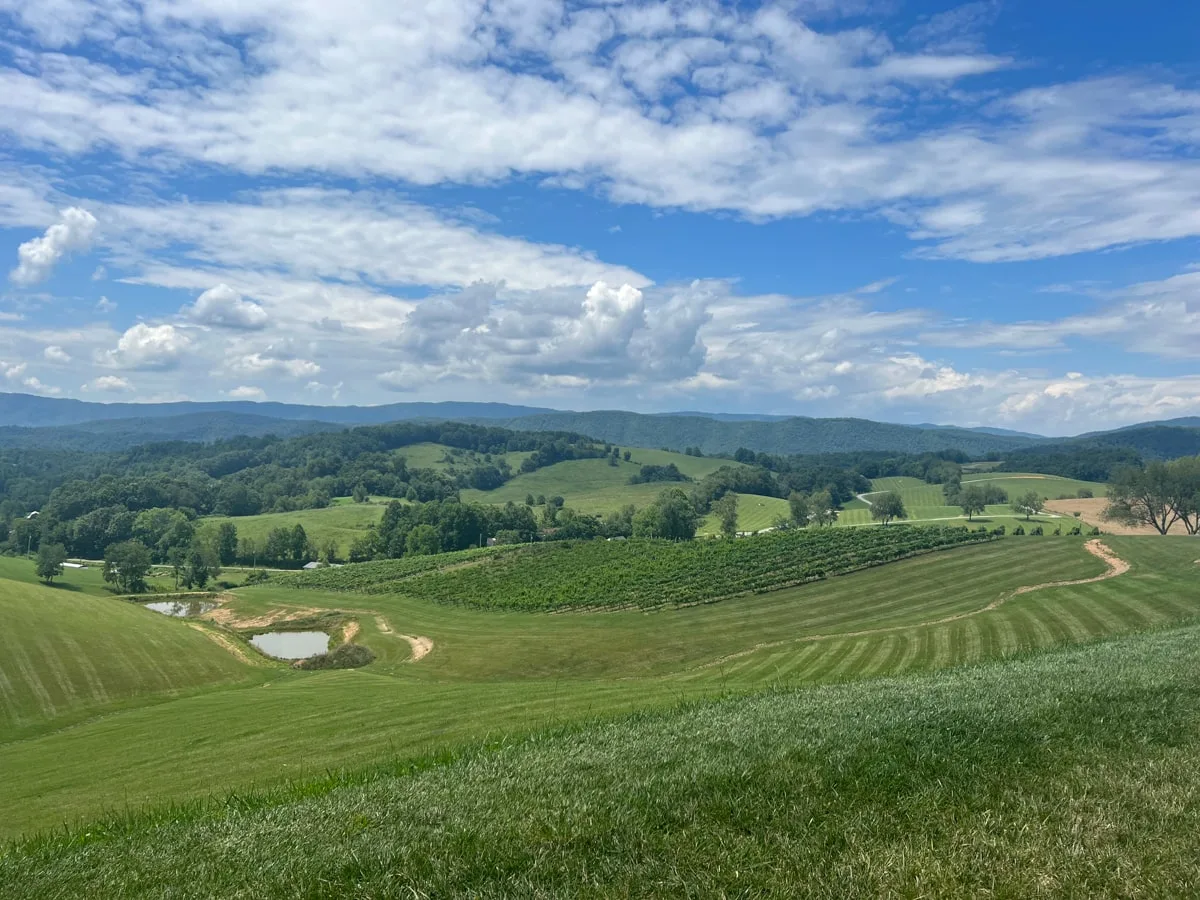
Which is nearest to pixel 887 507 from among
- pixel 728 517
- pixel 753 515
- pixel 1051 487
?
pixel 728 517

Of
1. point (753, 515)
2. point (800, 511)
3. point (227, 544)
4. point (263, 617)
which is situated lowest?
point (227, 544)

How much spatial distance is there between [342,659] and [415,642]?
807 centimetres

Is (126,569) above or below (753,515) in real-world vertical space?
below

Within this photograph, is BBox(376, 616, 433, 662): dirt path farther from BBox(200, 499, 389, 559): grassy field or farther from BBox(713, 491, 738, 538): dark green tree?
BBox(713, 491, 738, 538): dark green tree

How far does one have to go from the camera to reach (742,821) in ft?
24.1

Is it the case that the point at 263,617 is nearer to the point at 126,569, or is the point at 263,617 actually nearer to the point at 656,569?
the point at 126,569

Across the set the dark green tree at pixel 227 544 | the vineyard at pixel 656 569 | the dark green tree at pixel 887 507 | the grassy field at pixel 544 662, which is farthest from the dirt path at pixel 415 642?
the dark green tree at pixel 887 507

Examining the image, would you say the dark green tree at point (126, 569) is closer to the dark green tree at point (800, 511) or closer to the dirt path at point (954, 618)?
the dirt path at point (954, 618)

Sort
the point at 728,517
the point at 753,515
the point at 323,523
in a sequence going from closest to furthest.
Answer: the point at 728,517
the point at 323,523
the point at 753,515

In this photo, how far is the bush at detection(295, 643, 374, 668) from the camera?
53062 millimetres

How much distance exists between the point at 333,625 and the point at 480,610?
15536mm

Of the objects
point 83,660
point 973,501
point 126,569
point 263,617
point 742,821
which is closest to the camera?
point 742,821

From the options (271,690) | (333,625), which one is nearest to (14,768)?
(271,690)

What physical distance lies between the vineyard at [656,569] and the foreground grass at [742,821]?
6167 centimetres
